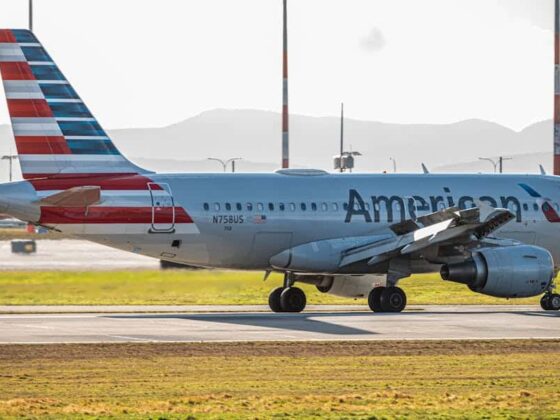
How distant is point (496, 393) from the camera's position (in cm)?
2339

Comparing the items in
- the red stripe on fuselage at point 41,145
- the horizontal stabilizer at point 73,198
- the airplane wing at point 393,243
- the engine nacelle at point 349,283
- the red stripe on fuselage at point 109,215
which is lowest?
the engine nacelle at point 349,283

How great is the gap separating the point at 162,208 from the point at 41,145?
4.00 meters

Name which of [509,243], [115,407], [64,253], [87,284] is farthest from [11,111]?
[64,253]

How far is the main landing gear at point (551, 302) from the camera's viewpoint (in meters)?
43.6

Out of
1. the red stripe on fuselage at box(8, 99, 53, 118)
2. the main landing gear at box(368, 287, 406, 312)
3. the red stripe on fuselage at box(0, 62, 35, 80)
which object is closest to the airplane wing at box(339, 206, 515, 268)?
the main landing gear at box(368, 287, 406, 312)

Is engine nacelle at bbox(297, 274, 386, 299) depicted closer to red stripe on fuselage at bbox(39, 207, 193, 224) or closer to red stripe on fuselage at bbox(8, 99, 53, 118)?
red stripe on fuselage at bbox(39, 207, 193, 224)

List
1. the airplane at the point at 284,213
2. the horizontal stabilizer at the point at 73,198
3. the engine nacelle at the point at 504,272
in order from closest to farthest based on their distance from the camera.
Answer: the horizontal stabilizer at the point at 73,198, the airplane at the point at 284,213, the engine nacelle at the point at 504,272

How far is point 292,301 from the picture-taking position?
4378cm

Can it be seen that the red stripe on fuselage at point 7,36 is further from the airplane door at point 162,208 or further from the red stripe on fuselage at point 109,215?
the airplane door at point 162,208

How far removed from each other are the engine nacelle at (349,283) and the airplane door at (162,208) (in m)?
5.92

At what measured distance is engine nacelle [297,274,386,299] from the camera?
149ft

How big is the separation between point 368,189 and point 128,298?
29.3 ft

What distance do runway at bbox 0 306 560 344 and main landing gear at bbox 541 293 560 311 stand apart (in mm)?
548

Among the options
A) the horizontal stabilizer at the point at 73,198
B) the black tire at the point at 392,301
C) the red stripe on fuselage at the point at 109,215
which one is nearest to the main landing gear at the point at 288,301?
the black tire at the point at 392,301
